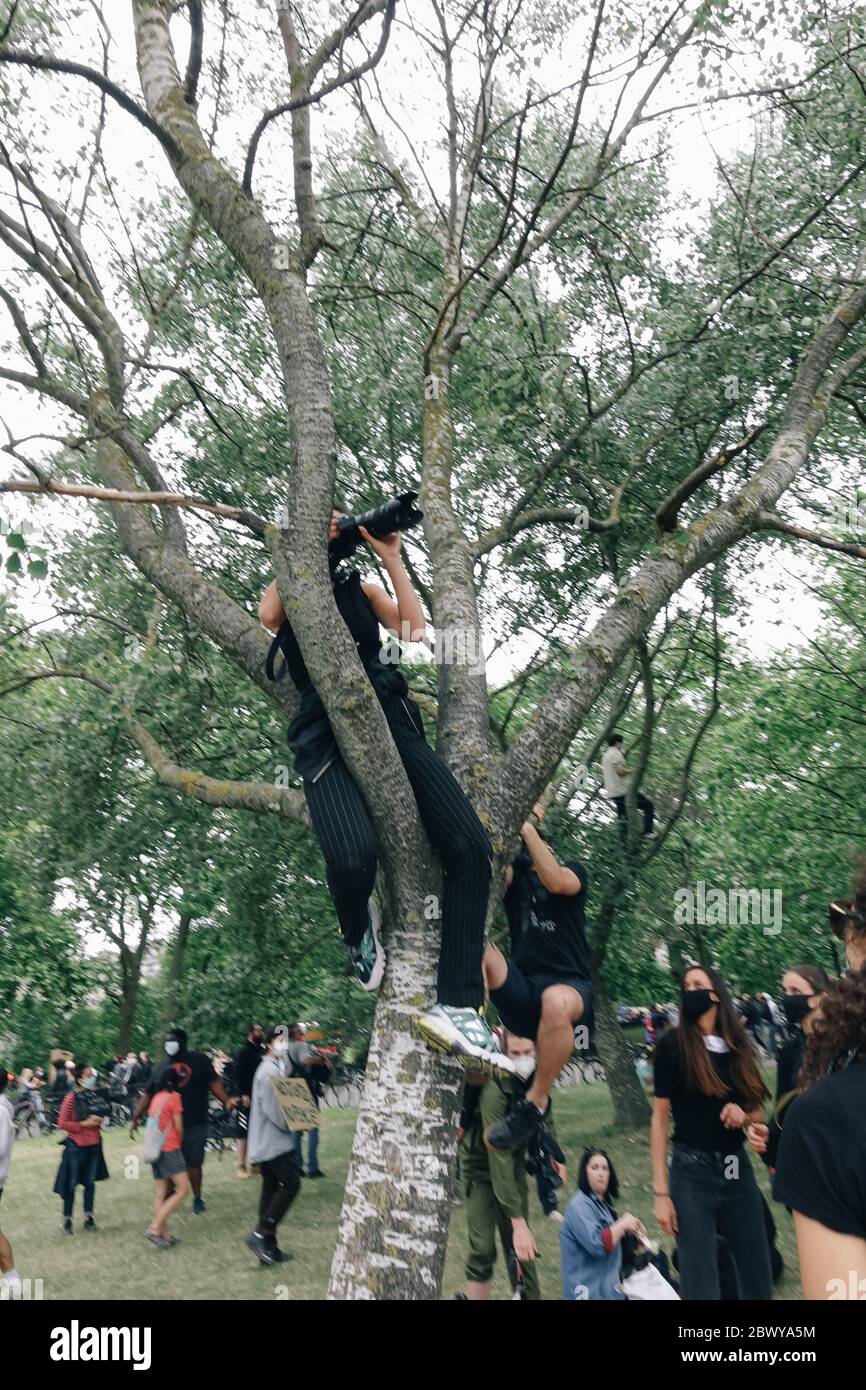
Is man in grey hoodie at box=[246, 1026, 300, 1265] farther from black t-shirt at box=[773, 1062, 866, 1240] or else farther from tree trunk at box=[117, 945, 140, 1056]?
tree trunk at box=[117, 945, 140, 1056]

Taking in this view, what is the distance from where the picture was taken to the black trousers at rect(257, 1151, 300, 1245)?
9.61 m

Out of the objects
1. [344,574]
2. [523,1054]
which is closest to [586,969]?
[523,1054]

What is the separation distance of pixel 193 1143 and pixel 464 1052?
8.54m

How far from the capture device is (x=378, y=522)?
4.72 metres

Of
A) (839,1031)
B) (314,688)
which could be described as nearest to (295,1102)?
(314,688)

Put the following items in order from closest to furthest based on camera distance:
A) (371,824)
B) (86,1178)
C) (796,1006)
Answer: (371,824) → (796,1006) → (86,1178)

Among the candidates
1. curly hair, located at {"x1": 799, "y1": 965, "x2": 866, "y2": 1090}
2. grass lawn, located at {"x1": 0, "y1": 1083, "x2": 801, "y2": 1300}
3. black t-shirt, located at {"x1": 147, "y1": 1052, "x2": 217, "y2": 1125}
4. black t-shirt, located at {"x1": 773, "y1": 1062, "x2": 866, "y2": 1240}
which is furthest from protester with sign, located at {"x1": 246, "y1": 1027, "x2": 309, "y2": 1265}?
black t-shirt, located at {"x1": 773, "y1": 1062, "x2": 866, "y2": 1240}

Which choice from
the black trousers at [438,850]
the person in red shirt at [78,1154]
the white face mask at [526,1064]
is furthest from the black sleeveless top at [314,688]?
the person in red shirt at [78,1154]

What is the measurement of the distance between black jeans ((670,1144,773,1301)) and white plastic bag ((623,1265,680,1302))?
1.15ft

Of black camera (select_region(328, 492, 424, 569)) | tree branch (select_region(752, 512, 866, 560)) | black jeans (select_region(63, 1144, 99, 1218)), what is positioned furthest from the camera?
black jeans (select_region(63, 1144, 99, 1218))

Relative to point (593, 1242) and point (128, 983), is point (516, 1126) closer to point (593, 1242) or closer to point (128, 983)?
point (593, 1242)

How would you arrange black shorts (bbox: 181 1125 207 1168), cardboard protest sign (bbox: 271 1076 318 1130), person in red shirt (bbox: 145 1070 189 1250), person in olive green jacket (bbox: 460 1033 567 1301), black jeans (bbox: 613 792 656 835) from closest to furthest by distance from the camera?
person in olive green jacket (bbox: 460 1033 567 1301), cardboard protest sign (bbox: 271 1076 318 1130), person in red shirt (bbox: 145 1070 189 1250), black shorts (bbox: 181 1125 207 1168), black jeans (bbox: 613 792 656 835)

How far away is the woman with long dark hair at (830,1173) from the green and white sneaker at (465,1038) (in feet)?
7.00

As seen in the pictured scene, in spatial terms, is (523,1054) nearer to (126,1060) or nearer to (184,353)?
(184,353)
